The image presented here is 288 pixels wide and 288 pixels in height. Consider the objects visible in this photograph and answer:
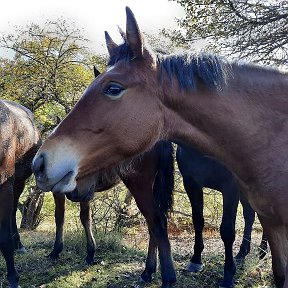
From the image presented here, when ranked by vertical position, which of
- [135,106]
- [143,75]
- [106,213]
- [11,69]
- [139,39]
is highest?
[11,69]

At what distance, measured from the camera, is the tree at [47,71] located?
12.4 meters

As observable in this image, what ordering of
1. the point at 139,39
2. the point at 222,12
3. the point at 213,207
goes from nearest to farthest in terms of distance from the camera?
the point at 139,39 → the point at 222,12 → the point at 213,207

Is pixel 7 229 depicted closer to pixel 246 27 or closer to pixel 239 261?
pixel 239 261

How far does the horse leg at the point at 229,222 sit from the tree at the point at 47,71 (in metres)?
8.07

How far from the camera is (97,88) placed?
2545mm

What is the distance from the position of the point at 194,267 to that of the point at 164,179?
1121mm

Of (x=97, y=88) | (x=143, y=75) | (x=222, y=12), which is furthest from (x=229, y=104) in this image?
(x=222, y=12)

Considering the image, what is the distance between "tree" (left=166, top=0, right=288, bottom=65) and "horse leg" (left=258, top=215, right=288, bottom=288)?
4953 mm

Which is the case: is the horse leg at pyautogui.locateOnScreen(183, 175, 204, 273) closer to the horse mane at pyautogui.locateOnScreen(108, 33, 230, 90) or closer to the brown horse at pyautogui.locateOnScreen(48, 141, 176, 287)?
the brown horse at pyautogui.locateOnScreen(48, 141, 176, 287)

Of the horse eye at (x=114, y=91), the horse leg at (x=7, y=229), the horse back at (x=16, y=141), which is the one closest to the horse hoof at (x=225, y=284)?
the horse leg at (x=7, y=229)

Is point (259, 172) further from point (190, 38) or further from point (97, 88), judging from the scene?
point (190, 38)

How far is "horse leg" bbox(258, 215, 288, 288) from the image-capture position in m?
2.82

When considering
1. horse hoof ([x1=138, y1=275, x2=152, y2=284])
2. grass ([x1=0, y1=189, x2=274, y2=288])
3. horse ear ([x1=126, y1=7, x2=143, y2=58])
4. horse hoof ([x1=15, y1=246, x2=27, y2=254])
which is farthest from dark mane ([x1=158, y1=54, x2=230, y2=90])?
horse hoof ([x1=15, y1=246, x2=27, y2=254])

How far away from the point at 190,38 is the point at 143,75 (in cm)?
691
